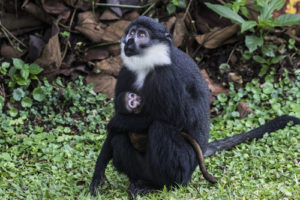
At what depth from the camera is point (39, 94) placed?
6.27 metres

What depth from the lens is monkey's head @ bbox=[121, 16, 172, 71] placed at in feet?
13.2

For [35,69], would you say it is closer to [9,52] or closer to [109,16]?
[9,52]

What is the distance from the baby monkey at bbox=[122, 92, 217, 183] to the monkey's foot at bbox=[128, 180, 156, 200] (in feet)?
1.12

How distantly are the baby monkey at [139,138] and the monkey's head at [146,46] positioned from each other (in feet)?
0.96

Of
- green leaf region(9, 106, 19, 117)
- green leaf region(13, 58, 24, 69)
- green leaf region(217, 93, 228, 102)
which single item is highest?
green leaf region(13, 58, 24, 69)

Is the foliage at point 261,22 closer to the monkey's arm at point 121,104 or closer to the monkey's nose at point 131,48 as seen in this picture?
the monkey's nose at point 131,48

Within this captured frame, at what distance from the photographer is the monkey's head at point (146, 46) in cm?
402

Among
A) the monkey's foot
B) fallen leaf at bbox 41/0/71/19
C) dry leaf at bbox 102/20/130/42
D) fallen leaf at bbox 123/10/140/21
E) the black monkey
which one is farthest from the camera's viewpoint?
fallen leaf at bbox 123/10/140/21

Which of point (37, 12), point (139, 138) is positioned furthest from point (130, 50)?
point (37, 12)

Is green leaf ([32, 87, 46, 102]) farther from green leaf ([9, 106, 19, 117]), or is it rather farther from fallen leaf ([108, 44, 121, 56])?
fallen leaf ([108, 44, 121, 56])

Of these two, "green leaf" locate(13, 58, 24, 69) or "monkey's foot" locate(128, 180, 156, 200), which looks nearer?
"monkey's foot" locate(128, 180, 156, 200)

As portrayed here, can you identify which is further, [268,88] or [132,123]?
[268,88]

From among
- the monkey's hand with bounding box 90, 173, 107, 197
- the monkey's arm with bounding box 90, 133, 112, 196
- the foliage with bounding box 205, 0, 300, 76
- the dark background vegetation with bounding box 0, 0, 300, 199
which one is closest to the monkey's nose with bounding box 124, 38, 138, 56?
the monkey's arm with bounding box 90, 133, 112, 196

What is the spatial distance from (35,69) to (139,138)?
8.97 feet
